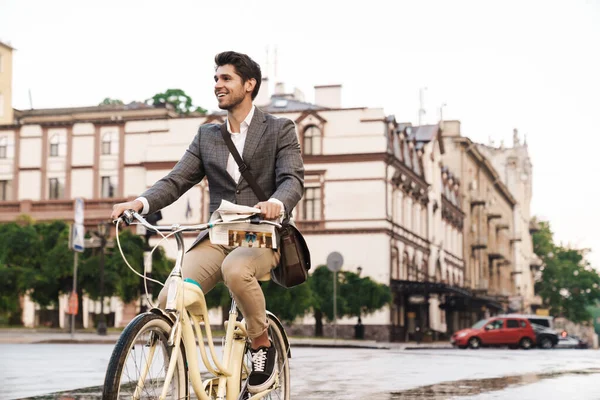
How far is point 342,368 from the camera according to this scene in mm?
14461

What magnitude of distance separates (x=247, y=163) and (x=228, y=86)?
434 mm

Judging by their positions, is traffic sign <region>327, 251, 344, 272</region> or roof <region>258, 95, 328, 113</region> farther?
roof <region>258, 95, 328, 113</region>

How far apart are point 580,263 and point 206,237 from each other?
108459 millimetres

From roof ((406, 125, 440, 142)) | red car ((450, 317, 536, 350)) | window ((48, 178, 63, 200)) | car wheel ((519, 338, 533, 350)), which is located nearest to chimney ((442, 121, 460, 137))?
roof ((406, 125, 440, 142))

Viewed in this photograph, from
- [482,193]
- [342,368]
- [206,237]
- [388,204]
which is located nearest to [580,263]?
[482,193]

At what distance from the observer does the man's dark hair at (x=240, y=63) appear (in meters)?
5.31

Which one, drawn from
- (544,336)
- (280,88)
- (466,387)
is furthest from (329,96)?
(466,387)

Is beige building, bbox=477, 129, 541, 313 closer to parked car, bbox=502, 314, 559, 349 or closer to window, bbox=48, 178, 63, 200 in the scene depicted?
window, bbox=48, 178, 63, 200

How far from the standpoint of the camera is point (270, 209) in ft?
15.5

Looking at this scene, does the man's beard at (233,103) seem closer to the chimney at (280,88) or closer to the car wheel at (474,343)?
the car wheel at (474,343)

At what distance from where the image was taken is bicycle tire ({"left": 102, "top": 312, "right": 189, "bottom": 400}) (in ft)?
13.7

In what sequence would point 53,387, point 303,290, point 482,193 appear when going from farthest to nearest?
point 482,193, point 303,290, point 53,387

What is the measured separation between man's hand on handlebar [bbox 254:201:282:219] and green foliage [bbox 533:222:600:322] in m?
102

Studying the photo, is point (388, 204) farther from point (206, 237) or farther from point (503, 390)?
point (206, 237)
